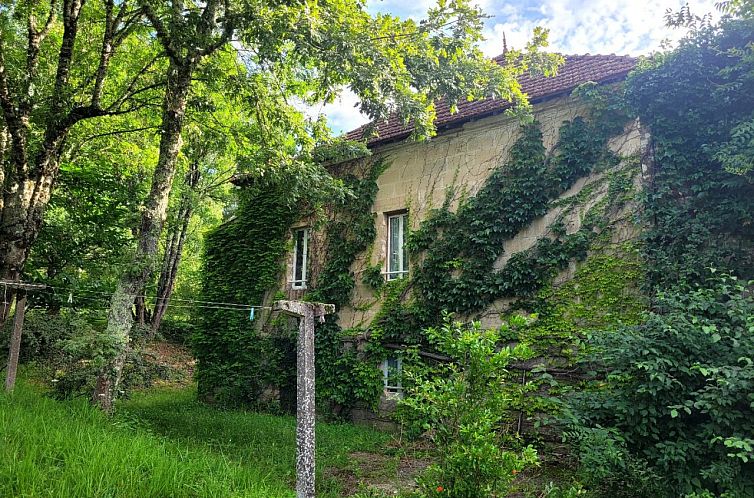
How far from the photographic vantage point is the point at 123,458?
14.1 ft

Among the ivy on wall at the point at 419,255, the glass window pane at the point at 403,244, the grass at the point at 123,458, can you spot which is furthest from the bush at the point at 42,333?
the glass window pane at the point at 403,244

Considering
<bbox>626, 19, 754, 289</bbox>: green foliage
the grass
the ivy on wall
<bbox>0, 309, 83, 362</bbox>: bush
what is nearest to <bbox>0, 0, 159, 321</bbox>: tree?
<bbox>0, 309, 83, 362</bbox>: bush

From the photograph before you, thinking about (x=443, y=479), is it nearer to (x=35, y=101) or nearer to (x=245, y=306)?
(x=245, y=306)

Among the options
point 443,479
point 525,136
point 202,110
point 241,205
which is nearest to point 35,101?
point 202,110

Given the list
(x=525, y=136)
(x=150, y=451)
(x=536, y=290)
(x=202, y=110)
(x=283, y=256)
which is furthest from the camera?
(x=283, y=256)

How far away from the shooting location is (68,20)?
8.38 m

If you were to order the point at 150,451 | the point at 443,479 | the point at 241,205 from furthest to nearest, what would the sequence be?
the point at 241,205, the point at 150,451, the point at 443,479

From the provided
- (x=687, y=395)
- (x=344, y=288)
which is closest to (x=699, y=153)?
(x=687, y=395)

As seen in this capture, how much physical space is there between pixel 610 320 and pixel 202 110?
9.09 m

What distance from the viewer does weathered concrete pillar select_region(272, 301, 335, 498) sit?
3.98 meters

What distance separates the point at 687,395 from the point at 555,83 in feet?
20.1

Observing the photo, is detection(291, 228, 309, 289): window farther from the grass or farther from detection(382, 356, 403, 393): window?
the grass

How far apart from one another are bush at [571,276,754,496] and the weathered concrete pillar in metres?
3.29

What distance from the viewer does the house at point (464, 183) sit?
800cm
